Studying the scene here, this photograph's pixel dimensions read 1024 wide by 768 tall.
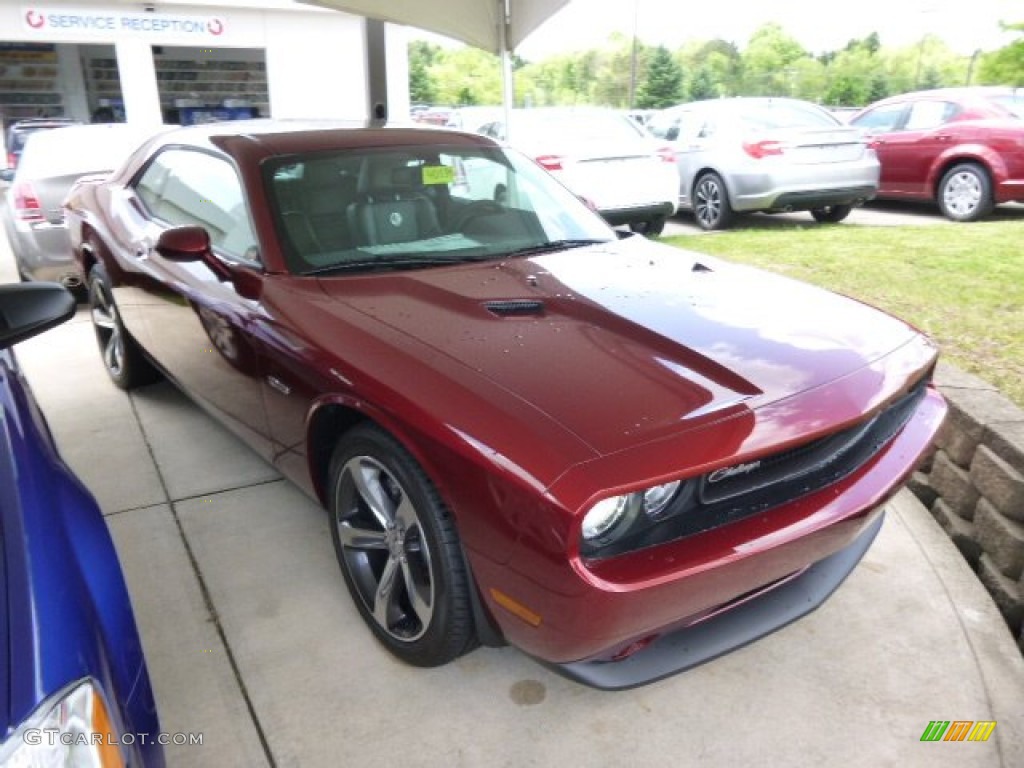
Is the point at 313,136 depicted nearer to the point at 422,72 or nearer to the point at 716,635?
the point at 716,635

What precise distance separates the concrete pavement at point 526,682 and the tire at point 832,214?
265 inches

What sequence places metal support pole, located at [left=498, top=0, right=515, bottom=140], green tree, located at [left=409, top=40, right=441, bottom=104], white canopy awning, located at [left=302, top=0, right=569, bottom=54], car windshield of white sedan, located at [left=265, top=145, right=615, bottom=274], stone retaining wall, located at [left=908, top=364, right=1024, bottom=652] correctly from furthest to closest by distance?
green tree, located at [left=409, top=40, right=441, bottom=104]
metal support pole, located at [left=498, top=0, right=515, bottom=140]
white canopy awning, located at [left=302, top=0, right=569, bottom=54]
car windshield of white sedan, located at [left=265, top=145, right=615, bottom=274]
stone retaining wall, located at [left=908, top=364, right=1024, bottom=652]

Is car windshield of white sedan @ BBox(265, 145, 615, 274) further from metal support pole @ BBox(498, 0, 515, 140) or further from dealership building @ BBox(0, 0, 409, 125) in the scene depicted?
dealership building @ BBox(0, 0, 409, 125)

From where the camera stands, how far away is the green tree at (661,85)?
159 feet

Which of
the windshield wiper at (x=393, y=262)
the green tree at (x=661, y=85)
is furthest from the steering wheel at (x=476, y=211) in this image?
the green tree at (x=661, y=85)

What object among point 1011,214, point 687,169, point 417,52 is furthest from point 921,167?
point 417,52

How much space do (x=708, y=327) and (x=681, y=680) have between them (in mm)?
1004

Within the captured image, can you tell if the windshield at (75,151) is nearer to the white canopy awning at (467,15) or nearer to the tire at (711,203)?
the white canopy awning at (467,15)

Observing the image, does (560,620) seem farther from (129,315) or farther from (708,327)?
(129,315)

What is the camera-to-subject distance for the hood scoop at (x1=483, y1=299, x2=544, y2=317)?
2.39 meters

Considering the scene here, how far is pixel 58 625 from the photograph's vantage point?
4.16ft

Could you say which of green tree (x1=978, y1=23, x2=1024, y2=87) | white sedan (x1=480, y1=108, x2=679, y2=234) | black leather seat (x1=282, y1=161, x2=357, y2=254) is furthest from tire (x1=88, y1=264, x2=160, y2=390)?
green tree (x1=978, y1=23, x2=1024, y2=87)

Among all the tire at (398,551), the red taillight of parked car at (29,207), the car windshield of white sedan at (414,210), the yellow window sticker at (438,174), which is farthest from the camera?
the red taillight of parked car at (29,207)

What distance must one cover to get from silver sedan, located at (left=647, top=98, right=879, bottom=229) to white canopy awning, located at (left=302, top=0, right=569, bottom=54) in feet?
9.72
